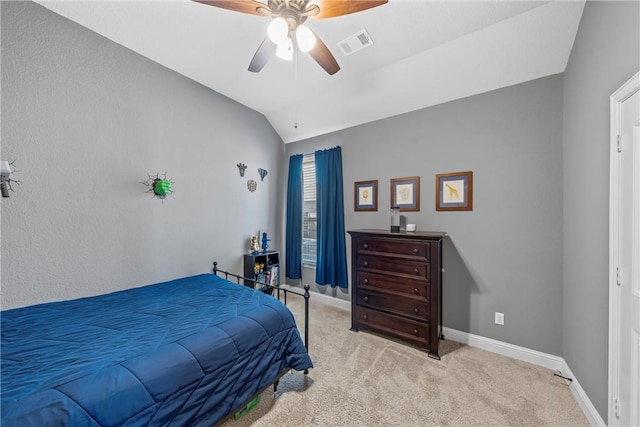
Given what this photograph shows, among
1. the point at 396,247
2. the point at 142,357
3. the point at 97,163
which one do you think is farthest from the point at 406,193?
the point at 97,163

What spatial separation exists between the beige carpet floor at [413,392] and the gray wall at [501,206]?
436mm

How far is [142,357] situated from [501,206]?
3.19 meters

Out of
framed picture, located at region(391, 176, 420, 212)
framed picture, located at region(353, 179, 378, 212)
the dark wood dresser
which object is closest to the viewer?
the dark wood dresser

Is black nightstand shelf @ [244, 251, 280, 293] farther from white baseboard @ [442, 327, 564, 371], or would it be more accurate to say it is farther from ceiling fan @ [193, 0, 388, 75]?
ceiling fan @ [193, 0, 388, 75]

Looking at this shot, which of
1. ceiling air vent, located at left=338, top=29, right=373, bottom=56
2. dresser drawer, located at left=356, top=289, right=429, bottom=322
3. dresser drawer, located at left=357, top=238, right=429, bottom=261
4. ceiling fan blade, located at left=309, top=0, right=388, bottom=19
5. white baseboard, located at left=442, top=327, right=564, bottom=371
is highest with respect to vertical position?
ceiling air vent, located at left=338, top=29, right=373, bottom=56

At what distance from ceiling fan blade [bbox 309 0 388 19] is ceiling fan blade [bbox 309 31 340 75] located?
17 centimetres

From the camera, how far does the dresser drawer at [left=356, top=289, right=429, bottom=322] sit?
2489mm

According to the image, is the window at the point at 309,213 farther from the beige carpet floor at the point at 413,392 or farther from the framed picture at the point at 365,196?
the beige carpet floor at the point at 413,392

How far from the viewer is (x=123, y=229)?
2480 millimetres

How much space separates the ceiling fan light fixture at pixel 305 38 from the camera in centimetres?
161

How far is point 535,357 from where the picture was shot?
231 cm

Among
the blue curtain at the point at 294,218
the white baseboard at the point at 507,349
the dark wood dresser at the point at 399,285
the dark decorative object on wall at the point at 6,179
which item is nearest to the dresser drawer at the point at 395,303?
the dark wood dresser at the point at 399,285

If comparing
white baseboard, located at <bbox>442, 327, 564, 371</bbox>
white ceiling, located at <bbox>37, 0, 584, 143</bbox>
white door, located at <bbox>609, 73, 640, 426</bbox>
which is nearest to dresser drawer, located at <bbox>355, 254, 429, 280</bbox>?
white baseboard, located at <bbox>442, 327, 564, 371</bbox>

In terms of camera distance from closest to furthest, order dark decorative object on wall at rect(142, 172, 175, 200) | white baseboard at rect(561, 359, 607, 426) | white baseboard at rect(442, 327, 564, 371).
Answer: white baseboard at rect(561, 359, 607, 426), white baseboard at rect(442, 327, 564, 371), dark decorative object on wall at rect(142, 172, 175, 200)
